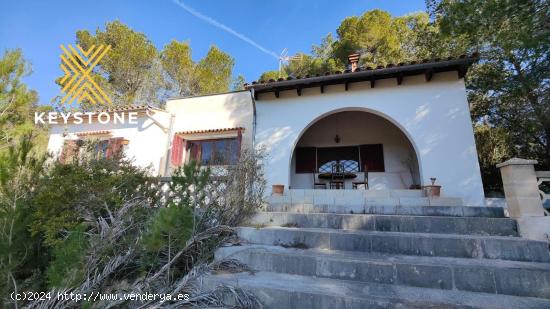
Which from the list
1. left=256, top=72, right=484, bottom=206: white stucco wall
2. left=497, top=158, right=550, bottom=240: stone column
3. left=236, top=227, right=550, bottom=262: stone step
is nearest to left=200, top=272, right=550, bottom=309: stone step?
left=236, top=227, right=550, bottom=262: stone step

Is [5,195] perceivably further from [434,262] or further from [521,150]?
[521,150]

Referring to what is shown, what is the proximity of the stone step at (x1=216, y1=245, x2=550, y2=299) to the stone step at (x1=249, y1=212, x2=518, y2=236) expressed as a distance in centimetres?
90

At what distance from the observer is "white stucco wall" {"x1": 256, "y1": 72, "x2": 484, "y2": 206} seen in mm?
6438

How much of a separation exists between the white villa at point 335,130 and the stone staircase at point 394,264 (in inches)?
97.6

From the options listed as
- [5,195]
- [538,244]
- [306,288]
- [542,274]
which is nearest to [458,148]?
[538,244]

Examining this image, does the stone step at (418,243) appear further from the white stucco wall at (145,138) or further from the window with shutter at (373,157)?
the white stucco wall at (145,138)

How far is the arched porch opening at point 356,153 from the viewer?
9.31 meters

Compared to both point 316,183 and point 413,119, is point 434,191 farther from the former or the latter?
point 316,183

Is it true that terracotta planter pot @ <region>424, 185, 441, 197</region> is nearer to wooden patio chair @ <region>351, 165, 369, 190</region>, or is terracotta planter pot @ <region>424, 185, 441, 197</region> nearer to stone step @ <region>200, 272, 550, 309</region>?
wooden patio chair @ <region>351, 165, 369, 190</region>

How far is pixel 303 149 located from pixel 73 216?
26.5 ft

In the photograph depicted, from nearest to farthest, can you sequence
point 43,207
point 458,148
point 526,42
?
point 43,207
point 526,42
point 458,148

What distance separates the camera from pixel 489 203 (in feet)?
20.6

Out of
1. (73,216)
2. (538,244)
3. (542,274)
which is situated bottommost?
(542,274)

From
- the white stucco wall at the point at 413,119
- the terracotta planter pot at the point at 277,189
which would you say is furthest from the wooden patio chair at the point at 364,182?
the terracotta planter pot at the point at 277,189
